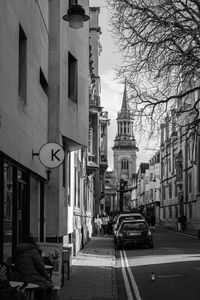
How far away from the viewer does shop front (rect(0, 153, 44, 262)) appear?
10.7 metres

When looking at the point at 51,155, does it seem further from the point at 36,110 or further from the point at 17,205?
the point at 36,110

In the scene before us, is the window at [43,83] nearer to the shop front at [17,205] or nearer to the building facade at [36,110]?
the building facade at [36,110]

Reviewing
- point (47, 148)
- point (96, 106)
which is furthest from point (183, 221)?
point (47, 148)

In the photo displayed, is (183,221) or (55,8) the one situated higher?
(55,8)

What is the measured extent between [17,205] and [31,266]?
3.96 m

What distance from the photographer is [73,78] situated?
20.0 meters

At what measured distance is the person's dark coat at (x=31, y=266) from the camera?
8.50 m

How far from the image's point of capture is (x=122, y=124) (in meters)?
163

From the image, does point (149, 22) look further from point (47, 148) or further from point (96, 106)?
point (96, 106)

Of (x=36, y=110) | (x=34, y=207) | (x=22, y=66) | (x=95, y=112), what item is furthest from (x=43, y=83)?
(x=95, y=112)

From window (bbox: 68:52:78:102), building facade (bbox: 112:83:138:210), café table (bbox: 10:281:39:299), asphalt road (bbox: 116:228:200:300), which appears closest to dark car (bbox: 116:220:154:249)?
asphalt road (bbox: 116:228:200:300)

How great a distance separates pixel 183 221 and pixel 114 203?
75.3 metres

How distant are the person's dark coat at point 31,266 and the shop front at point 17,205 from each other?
1653 mm

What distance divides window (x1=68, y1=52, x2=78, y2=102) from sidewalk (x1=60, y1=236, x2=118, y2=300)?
5515 millimetres
